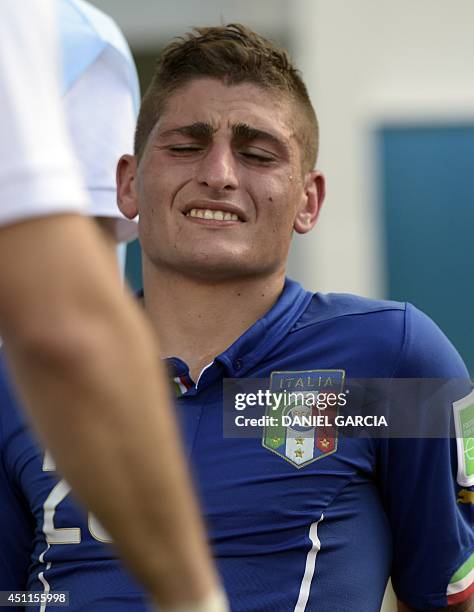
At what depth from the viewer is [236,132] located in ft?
6.88

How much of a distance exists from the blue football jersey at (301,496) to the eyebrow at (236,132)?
0.29 metres

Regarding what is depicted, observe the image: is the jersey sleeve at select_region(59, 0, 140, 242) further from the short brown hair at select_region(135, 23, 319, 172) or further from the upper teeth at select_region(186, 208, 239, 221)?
the upper teeth at select_region(186, 208, 239, 221)

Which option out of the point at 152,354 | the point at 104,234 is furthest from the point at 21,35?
the point at 104,234

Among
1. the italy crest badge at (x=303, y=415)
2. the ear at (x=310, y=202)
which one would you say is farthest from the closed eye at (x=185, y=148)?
the italy crest badge at (x=303, y=415)

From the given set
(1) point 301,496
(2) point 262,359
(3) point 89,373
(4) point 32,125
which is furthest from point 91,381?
(2) point 262,359

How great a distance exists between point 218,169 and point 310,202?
24 centimetres

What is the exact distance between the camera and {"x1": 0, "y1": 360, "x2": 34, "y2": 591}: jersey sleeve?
2.08 m

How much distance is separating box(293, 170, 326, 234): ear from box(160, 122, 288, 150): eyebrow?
132 millimetres

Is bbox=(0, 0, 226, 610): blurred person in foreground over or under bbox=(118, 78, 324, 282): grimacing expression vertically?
under

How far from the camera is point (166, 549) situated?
0.93 m

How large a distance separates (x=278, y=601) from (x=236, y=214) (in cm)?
63

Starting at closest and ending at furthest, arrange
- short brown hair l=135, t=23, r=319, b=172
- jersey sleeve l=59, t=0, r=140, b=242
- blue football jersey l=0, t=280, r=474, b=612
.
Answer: blue football jersey l=0, t=280, r=474, b=612 < short brown hair l=135, t=23, r=319, b=172 < jersey sleeve l=59, t=0, r=140, b=242

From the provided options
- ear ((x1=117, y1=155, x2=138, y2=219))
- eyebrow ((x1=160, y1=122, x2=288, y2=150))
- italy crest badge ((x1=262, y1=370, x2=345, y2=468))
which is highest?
eyebrow ((x1=160, y1=122, x2=288, y2=150))

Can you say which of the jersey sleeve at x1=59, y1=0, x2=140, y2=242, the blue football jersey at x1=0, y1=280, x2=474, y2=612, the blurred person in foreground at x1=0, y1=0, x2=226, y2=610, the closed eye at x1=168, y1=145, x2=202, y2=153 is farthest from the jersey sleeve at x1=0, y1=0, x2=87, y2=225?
the jersey sleeve at x1=59, y1=0, x2=140, y2=242
